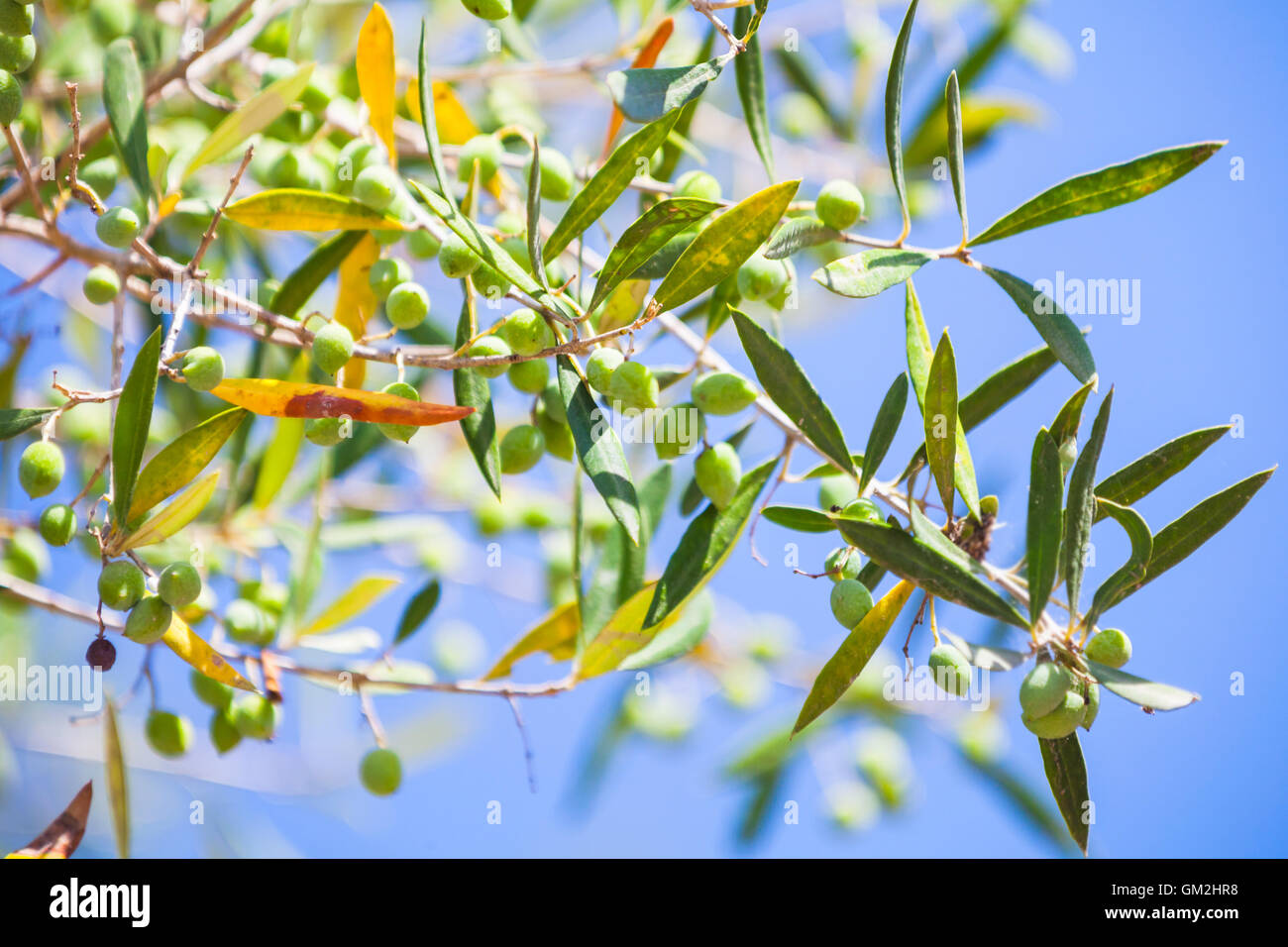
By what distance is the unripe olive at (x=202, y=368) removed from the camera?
120cm

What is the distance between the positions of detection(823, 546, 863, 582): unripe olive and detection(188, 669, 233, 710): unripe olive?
98cm

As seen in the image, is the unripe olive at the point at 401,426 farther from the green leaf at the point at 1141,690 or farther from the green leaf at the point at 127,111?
the green leaf at the point at 1141,690

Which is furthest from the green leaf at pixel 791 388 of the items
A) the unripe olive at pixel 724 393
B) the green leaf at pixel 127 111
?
the green leaf at pixel 127 111

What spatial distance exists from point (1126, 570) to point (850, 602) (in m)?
0.32

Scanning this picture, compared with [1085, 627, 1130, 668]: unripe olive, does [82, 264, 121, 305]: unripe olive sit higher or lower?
higher

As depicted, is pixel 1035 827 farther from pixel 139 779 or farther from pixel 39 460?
pixel 139 779

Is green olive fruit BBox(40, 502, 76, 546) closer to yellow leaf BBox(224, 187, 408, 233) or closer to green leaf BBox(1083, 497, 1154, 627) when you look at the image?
yellow leaf BBox(224, 187, 408, 233)

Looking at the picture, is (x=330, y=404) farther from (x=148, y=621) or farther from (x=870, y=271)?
(x=870, y=271)

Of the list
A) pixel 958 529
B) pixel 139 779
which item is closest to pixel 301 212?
pixel 958 529

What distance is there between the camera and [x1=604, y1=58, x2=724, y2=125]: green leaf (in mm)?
1151

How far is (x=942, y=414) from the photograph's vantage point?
3.76ft

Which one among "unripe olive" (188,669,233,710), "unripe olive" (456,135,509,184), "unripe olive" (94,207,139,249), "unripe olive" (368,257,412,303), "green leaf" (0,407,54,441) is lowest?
"unripe olive" (188,669,233,710)

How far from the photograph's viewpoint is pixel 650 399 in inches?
45.5

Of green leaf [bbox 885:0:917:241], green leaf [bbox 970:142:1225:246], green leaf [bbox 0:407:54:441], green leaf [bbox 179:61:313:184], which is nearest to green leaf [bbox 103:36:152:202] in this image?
green leaf [bbox 179:61:313:184]
